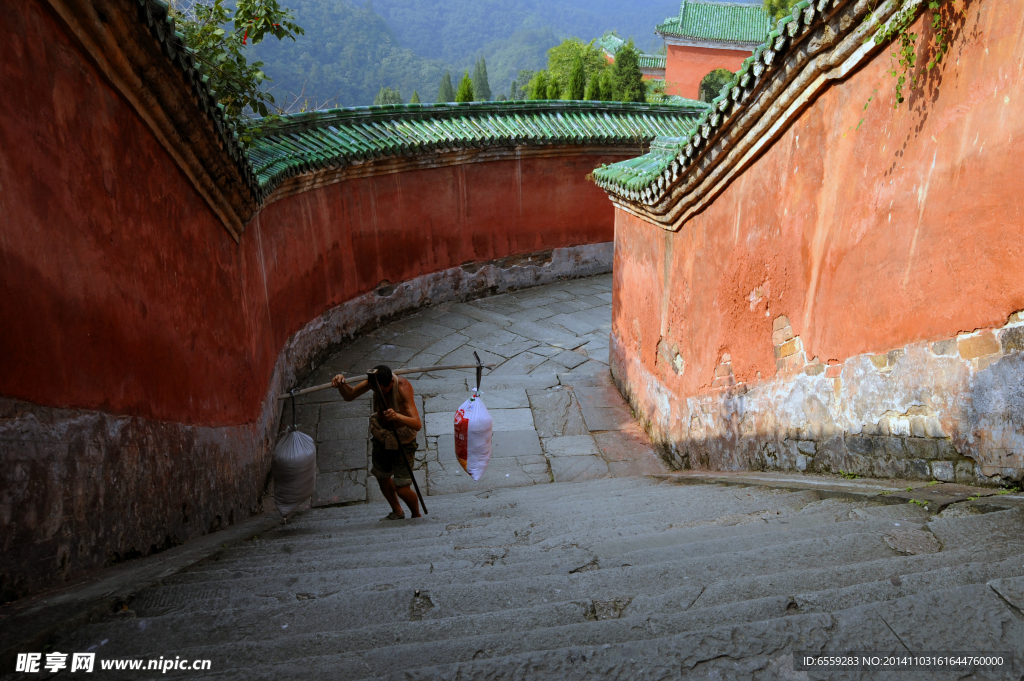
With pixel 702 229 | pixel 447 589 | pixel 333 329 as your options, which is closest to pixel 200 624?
pixel 447 589

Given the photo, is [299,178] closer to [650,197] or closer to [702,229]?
[650,197]

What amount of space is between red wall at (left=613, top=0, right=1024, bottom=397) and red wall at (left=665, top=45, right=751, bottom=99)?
27697 mm

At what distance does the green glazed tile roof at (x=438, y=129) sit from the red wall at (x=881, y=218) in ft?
14.3

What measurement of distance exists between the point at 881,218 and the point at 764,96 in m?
1.27

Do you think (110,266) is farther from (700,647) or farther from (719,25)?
(719,25)

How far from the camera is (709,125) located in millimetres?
5035

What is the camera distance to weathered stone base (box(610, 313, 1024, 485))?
3098 mm

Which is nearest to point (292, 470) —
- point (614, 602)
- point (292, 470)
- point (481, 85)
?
point (292, 470)

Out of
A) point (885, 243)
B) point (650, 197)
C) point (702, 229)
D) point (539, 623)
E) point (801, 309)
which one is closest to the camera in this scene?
point (539, 623)

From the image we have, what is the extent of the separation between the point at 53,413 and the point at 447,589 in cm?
180

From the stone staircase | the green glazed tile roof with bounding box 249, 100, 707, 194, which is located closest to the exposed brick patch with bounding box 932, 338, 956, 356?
the stone staircase

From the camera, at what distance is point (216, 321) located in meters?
5.16

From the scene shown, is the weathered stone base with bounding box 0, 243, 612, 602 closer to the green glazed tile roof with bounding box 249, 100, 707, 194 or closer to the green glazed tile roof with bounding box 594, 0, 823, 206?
the green glazed tile roof with bounding box 249, 100, 707, 194

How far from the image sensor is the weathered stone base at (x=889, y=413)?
3.10 m
